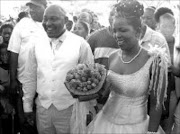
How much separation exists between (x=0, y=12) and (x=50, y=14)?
11367mm

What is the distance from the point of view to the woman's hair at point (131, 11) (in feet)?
8.68

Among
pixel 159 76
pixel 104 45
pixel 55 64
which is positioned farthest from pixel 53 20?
pixel 159 76

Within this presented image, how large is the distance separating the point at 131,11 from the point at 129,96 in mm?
811

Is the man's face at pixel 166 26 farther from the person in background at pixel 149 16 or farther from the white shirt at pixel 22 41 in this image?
the white shirt at pixel 22 41

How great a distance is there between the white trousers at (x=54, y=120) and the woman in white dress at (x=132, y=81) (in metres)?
0.51

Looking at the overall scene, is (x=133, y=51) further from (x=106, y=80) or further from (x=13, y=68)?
(x=13, y=68)

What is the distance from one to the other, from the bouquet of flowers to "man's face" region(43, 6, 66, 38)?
27.2 inches

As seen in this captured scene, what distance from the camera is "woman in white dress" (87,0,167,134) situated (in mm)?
2559

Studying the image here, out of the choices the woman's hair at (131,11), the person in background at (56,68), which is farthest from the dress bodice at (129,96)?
the person in background at (56,68)

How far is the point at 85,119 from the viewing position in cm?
330

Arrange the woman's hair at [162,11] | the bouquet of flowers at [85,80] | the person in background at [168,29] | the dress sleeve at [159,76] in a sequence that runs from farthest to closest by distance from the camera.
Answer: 1. the woman's hair at [162,11]
2. the person in background at [168,29]
3. the bouquet of flowers at [85,80]
4. the dress sleeve at [159,76]

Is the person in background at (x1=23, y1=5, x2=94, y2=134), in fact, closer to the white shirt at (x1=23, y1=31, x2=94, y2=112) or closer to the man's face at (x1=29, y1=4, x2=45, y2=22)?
the white shirt at (x1=23, y1=31, x2=94, y2=112)

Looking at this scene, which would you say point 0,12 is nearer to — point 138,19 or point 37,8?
point 37,8

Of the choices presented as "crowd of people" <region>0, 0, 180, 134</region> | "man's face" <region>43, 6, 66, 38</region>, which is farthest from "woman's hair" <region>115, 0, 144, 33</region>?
"man's face" <region>43, 6, 66, 38</region>
